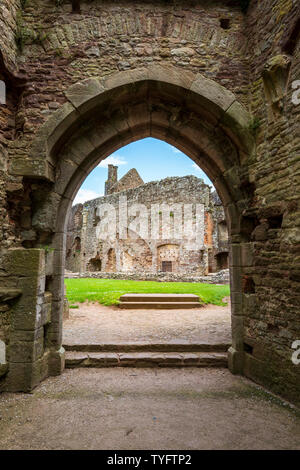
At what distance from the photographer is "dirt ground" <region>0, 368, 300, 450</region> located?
2201mm

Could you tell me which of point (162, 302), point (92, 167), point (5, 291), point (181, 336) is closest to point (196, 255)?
point (162, 302)

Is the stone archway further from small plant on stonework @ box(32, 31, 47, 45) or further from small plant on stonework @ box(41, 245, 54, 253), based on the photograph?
small plant on stonework @ box(32, 31, 47, 45)

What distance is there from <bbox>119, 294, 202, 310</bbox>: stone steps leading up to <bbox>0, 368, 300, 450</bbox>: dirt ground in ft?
14.7

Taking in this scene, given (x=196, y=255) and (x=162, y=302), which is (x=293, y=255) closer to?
(x=162, y=302)

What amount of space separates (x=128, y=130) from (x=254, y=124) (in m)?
1.94

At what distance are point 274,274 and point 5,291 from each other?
3342 mm

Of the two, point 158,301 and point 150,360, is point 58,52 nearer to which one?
point 150,360

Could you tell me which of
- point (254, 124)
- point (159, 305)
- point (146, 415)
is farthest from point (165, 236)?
point (146, 415)

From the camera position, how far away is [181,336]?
481cm

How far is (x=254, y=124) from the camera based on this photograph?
360cm

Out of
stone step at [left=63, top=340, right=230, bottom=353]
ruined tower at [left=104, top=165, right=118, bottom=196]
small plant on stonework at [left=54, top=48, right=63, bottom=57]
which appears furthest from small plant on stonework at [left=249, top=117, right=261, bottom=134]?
ruined tower at [left=104, top=165, right=118, bottom=196]

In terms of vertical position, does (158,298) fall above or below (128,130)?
below

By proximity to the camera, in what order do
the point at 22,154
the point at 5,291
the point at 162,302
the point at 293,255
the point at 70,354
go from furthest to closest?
1. the point at 162,302
2. the point at 70,354
3. the point at 22,154
4. the point at 5,291
5. the point at 293,255

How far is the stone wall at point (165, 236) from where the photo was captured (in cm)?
1639
